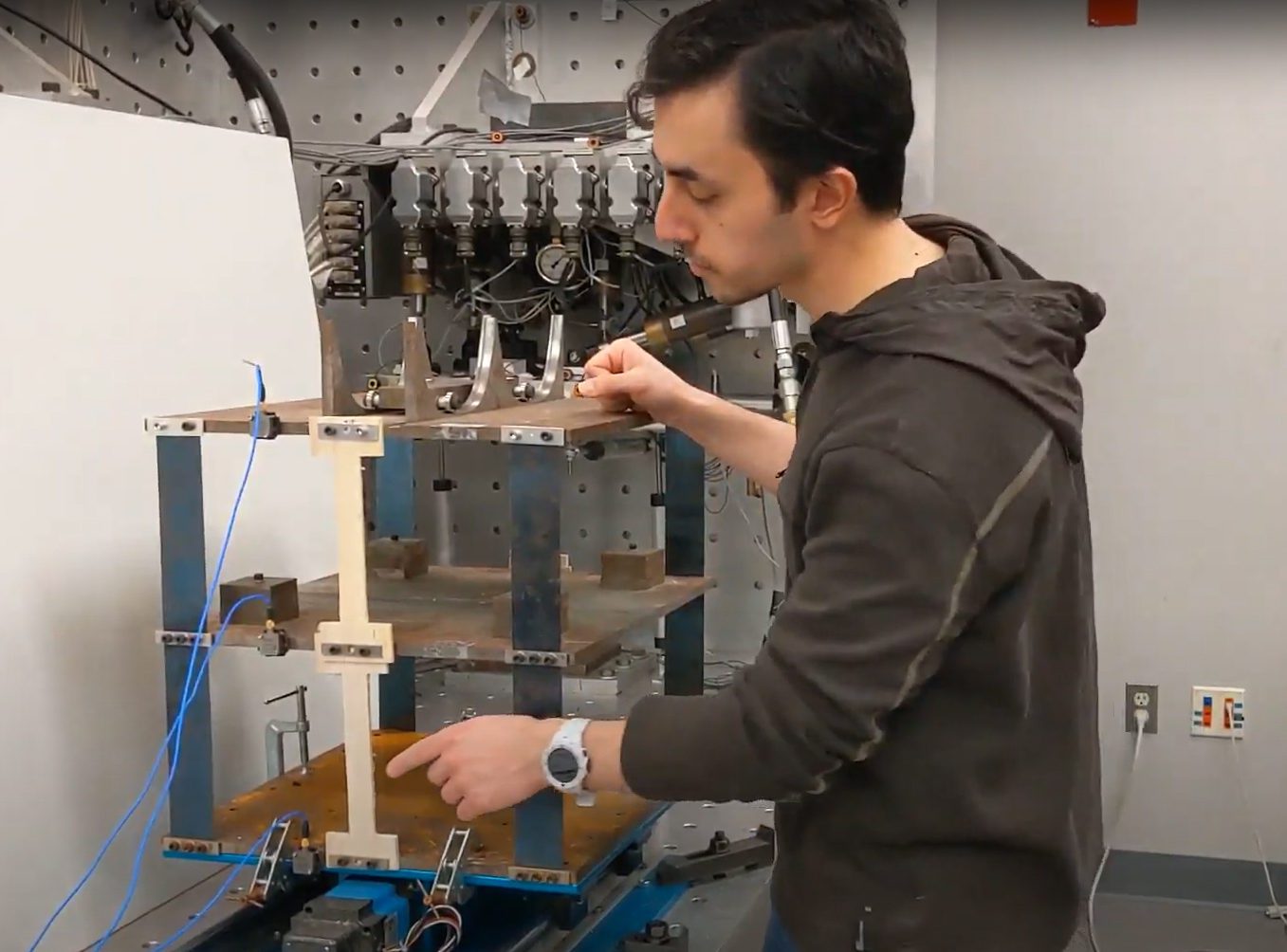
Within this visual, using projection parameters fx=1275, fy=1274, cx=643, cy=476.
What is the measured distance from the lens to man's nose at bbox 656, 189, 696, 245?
0.87 meters

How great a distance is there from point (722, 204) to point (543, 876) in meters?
0.51

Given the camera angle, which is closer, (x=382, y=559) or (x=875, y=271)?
(x=875, y=271)

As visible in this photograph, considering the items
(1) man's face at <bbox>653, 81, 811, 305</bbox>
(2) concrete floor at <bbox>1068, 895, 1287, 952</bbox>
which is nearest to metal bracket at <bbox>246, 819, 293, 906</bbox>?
(1) man's face at <bbox>653, 81, 811, 305</bbox>

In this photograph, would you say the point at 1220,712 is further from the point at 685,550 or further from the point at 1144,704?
the point at 685,550

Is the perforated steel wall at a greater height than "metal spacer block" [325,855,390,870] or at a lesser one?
greater

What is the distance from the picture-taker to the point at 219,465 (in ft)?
4.67

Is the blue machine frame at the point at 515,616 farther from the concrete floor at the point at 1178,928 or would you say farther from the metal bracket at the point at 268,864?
the concrete floor at the point at 1178,928

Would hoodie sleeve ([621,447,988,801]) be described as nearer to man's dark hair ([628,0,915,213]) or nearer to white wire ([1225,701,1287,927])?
man's dark hair ([628,0,915,213])

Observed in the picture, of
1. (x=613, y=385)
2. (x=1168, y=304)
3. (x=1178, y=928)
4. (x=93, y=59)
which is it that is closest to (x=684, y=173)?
(x=613, y=385)

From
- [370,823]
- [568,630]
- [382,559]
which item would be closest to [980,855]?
[568,630]

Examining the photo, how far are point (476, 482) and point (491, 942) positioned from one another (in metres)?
1.09

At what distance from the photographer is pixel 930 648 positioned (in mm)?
759

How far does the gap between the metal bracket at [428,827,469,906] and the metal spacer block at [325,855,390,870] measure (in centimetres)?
4

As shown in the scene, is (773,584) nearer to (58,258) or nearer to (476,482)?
(476,482)
